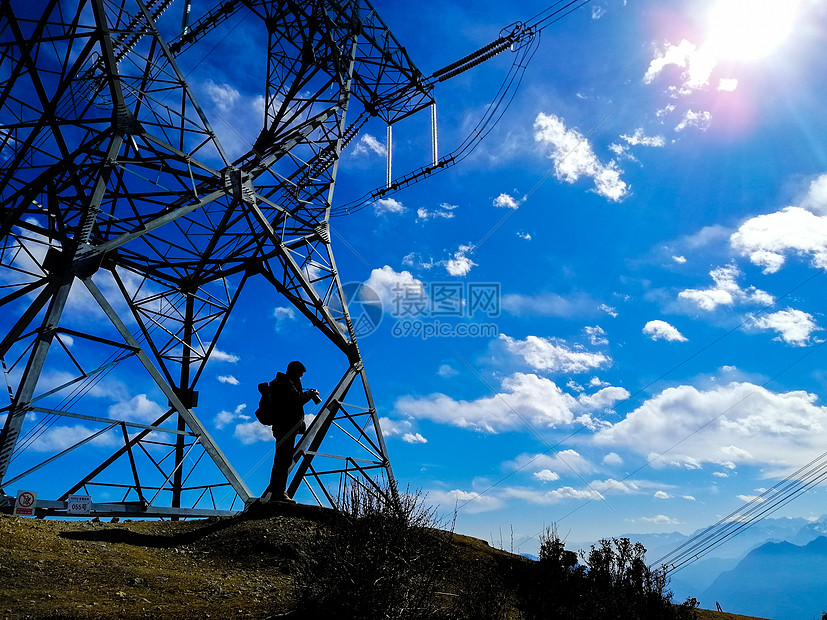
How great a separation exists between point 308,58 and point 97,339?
11.4 metres

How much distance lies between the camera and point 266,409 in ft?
45.7

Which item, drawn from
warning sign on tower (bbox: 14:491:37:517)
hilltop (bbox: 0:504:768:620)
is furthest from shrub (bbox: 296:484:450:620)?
warning sign on tower (bbox: 14:491:37:517)

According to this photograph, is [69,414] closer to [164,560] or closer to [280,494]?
[164,560]

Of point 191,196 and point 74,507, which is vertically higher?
point 191,196

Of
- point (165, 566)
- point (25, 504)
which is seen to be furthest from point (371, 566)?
point (25, 504)

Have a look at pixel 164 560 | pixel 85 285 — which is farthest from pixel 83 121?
pixel 164 560

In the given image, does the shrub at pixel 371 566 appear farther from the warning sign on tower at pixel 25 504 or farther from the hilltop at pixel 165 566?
the warning sign on tower at pixel 25 504

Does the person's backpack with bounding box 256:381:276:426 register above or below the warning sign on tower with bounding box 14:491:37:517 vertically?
above

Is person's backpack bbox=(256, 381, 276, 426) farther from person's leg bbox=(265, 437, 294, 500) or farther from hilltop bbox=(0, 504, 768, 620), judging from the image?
hilltop bbox=(0, 504, 768, 620)

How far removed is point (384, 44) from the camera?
2052cm

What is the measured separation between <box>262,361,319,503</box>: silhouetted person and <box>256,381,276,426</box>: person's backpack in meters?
0.03

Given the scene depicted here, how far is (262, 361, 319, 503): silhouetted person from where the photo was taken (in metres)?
13.5

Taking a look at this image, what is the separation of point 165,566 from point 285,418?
5.21 meters

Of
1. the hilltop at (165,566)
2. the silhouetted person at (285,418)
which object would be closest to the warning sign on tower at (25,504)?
the hilltop at (165,566)
